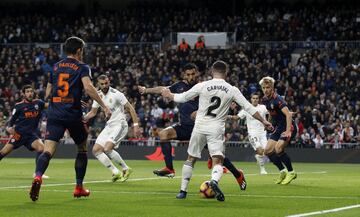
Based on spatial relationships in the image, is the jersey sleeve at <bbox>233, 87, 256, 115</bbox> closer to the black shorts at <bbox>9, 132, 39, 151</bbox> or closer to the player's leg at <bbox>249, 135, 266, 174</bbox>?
the black shorts at <bbox>9, 132, 39, 151</bbox>

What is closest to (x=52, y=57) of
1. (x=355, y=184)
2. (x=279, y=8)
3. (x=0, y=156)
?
(x=279, y=8)

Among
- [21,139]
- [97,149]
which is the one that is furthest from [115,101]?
[21,139]

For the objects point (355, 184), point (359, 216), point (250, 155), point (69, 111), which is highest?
point (69, 111)

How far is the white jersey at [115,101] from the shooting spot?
21.4 metres

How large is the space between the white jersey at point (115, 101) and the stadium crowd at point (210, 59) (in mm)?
15696

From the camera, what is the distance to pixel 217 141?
14.5 m

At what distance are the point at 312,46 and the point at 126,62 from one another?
9800 mm

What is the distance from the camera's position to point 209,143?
14555mm

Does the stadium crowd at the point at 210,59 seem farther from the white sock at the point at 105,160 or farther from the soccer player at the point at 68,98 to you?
the soccer player at the point at 68,98

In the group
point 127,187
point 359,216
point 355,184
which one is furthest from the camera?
point 355,184

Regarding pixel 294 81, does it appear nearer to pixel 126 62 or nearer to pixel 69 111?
pixel 126 62

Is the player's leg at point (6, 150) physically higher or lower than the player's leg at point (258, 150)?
higher

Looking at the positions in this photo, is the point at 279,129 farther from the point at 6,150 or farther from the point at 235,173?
the point at 6,150

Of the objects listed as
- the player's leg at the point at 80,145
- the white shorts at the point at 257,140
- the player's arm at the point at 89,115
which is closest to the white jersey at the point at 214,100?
the player's leg at the point at 80,145
